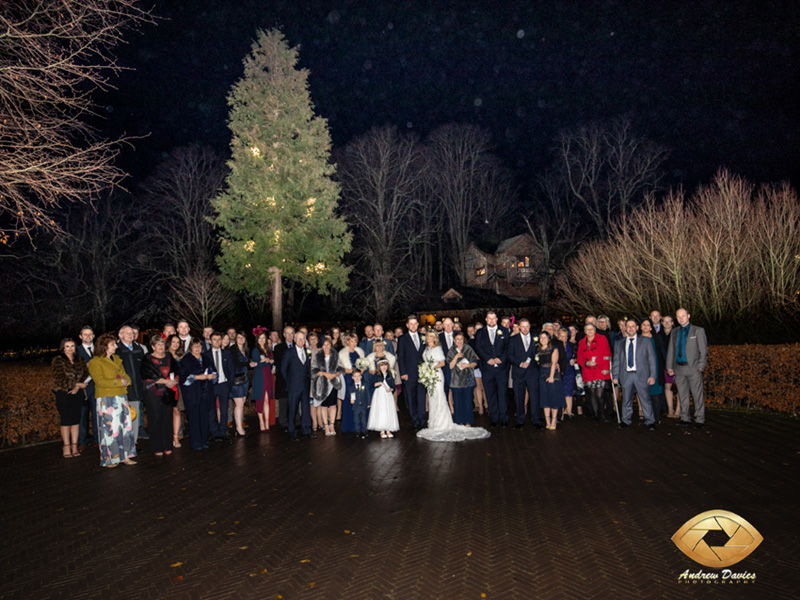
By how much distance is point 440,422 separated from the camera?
10.3 m

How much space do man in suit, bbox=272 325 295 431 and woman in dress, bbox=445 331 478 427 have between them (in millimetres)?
3121

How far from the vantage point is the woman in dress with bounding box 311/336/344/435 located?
10484 mm

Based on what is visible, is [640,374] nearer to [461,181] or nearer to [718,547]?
[718,547]

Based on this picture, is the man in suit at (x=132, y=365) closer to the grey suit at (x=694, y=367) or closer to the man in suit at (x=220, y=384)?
the man in suit at (x=220, y=384)

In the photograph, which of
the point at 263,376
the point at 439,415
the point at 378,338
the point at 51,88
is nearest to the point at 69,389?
the point at 263,376

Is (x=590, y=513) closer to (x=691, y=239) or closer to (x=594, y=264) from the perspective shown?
(x=691, y=239)

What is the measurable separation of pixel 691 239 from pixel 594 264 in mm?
3797

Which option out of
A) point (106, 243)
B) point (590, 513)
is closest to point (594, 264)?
point (590, 513)

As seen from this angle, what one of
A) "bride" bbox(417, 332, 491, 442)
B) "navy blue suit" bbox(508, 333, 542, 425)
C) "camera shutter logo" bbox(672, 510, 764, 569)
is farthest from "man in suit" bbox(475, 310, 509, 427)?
"camera shutter logo" bbox(672, 510, 764, 569)

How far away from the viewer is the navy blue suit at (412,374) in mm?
10992

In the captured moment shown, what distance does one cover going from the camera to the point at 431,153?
44.5 m

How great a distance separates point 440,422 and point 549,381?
217cm

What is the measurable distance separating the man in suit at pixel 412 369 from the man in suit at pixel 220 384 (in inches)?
130

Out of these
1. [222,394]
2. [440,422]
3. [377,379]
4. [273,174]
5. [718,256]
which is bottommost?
[440,422]
